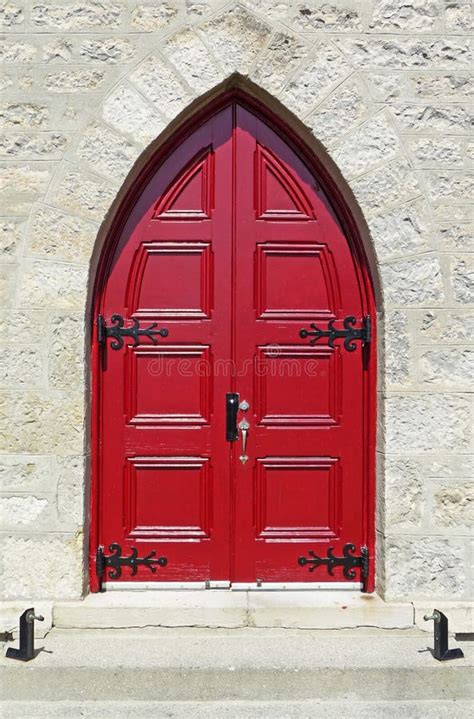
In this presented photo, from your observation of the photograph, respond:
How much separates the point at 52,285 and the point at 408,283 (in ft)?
6.02

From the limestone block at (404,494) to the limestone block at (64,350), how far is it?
66.7 inches

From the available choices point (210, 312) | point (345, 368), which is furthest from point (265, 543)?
point (210, 312)

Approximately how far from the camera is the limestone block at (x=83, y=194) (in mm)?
3326

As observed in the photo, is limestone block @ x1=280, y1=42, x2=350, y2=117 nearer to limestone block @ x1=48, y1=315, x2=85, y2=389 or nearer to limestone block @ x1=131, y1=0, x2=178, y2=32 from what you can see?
limestone block @ x1=131, y1=0, x2=178, y2=32

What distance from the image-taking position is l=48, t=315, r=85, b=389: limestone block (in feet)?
10.9

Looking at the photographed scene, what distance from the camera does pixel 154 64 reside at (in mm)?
3332

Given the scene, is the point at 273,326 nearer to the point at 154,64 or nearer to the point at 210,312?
the point at 210,312

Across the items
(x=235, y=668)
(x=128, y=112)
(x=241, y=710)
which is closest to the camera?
(x=241, y=710)

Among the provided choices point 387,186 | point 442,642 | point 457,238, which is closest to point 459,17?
point 387,186

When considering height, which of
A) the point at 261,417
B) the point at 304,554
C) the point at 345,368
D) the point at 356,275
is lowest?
the point at 304,554

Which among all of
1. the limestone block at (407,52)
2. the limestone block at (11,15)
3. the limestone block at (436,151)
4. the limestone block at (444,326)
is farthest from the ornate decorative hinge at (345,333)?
the limestone block at (11,15)

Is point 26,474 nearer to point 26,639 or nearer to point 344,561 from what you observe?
point 26,639

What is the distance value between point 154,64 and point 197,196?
27.4 inches

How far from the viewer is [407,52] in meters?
3.36
